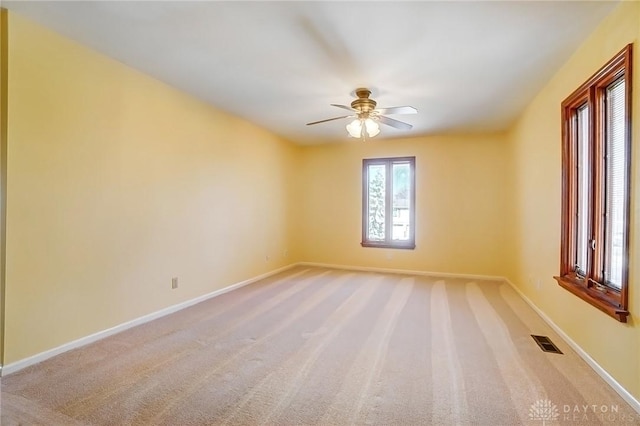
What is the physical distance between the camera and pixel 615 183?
209 cm

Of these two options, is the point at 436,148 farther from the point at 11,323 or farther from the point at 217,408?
the point at 11,323

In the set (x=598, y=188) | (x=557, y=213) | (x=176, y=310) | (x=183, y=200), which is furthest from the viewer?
(x=183, y=200)

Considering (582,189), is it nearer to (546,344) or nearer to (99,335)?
(546,344)

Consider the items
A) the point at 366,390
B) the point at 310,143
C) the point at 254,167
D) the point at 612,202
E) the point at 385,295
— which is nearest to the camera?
the point at 366,390

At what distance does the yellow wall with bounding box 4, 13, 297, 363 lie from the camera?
2.22 metres

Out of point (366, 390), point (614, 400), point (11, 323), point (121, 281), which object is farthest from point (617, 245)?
point (11, 323)

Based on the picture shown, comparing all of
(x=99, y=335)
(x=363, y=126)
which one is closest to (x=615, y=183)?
(x=363, y=126)

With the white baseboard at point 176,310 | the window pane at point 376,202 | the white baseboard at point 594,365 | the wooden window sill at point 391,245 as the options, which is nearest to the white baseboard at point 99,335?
the white baseboard at point 176,310

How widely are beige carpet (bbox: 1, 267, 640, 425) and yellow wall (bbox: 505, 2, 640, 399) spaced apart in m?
0.23

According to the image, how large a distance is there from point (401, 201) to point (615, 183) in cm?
360

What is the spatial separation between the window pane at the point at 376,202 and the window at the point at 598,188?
316 cm

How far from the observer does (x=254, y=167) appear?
4.89 metres

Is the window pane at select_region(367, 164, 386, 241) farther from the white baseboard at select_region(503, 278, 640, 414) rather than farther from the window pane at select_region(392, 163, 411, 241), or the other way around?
the white baseboard at select_region(503, 278, 640, 414)

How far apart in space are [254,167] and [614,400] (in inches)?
180
